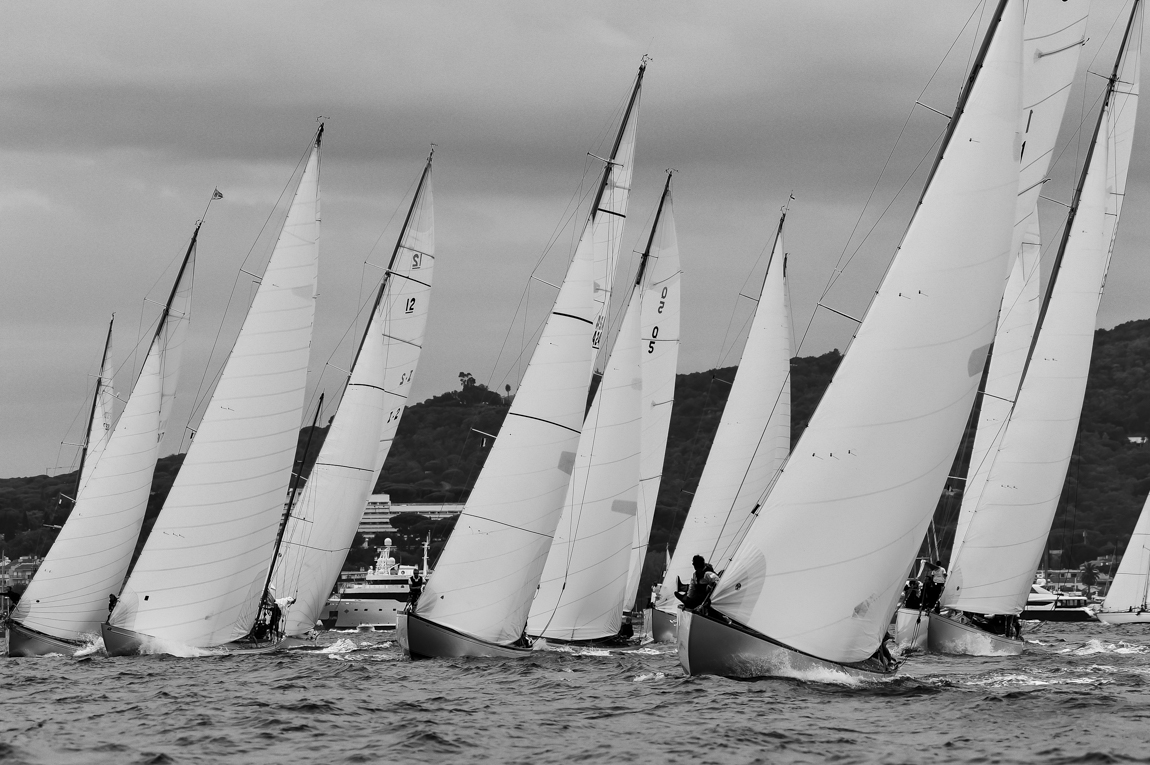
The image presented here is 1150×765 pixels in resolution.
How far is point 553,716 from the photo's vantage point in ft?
64.2

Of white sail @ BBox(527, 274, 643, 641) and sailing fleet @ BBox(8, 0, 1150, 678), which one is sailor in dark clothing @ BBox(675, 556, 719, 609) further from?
white sail @ BBox(527, 274, 643, 641)

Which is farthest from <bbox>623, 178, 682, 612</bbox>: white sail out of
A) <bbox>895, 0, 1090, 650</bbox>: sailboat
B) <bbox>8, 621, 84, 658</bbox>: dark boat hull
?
<bbox>8, 621, 84, 658</bbox>: dark boat hull

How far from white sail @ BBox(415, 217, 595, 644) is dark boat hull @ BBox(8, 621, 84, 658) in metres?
9.84

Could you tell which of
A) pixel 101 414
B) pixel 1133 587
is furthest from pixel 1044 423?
pixel 1133 587

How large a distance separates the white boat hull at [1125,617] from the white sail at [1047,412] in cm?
3659

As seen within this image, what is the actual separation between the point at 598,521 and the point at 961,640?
351 inches

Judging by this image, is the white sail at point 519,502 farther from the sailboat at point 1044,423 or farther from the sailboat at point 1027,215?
the sailboat at point 1044,423

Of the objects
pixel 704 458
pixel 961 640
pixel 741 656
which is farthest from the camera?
pixel 704 458

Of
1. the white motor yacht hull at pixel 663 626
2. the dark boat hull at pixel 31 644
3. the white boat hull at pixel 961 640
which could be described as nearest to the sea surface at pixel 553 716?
the dark boat hull at pixel 31 644

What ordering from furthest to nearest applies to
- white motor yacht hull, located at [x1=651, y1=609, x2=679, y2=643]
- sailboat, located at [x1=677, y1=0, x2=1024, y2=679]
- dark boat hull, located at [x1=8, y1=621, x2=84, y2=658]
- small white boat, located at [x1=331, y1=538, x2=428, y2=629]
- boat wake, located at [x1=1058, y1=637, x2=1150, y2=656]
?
small white boat, located at [x1=331, y1=538, x2=428, y2=629] → white motor yacht hull, located at [x1=651, y1=609, x2=679, y2=643] → boat wake, located at [x1=1058, y1=637, x2=1150, y2=656] → dark boat hull, located at [x1=8, y1=621, x2=84, y2=658] → sailboat, located at [x1=677, y1=0, x2=1024, y2=679]

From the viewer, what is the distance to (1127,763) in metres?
15.3

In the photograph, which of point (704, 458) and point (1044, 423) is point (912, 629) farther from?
point (704, 458)

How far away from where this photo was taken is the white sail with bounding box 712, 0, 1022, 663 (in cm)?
2141

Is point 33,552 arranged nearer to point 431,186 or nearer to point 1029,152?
point 431,186
